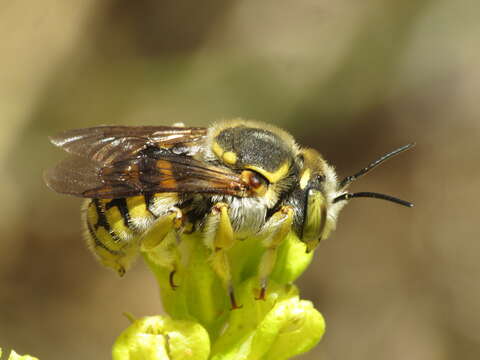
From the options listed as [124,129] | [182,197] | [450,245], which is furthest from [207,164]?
[450,245]

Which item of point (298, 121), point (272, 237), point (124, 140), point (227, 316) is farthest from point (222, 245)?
point (298, 121)

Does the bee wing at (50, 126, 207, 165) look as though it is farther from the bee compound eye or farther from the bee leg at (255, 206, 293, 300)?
the bee leg at (255, 206, 293, 300)

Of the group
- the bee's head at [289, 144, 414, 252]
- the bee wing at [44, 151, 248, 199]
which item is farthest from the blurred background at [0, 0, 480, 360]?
the bee's head at [289, 144, 414, 252]

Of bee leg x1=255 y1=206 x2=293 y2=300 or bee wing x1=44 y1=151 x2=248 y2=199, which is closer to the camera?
bee leg x1=255 y1=206 x2=293 y2=300

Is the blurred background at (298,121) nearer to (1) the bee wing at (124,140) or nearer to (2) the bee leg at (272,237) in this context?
(1) the bee wing at (124,140)

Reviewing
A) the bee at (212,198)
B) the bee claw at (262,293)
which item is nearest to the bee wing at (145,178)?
the bee at (212,198)

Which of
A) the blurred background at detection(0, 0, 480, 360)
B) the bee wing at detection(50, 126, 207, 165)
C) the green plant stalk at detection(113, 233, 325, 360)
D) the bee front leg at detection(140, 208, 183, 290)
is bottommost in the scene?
the green plant stalk at detection(113, 233, 325, 360)

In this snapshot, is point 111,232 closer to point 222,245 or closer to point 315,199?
point 222,245
